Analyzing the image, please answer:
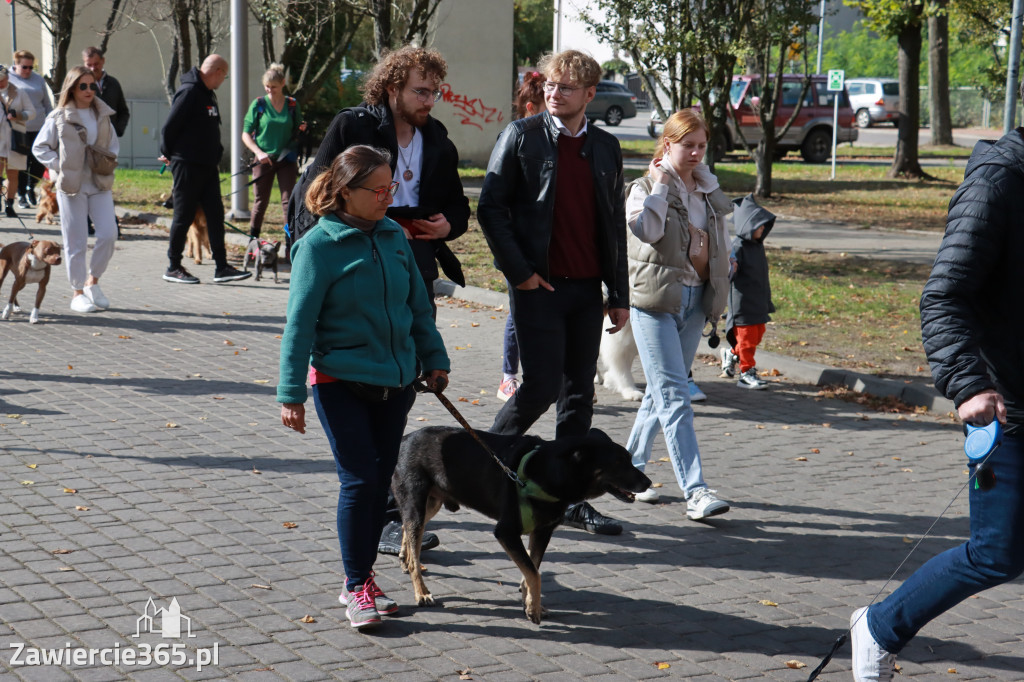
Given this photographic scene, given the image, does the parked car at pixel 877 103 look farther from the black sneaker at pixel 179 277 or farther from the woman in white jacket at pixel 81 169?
the woman in white jacket at pixel 81 169

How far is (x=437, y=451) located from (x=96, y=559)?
5.21 feet

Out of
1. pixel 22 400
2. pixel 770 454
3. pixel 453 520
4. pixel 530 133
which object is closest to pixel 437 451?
pixel 453 520

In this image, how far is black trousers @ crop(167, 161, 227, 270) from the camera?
12.6m

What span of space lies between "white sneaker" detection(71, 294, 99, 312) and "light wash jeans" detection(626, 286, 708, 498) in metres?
6.94

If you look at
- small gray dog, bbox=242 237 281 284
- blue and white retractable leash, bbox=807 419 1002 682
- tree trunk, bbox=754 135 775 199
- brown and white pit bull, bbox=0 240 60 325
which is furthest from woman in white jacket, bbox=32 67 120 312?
tree trunk, bbox=754 135 775 199

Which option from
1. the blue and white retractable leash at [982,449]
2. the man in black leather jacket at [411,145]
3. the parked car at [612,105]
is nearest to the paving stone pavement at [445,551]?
the blue and white retractable leash at [982,449]

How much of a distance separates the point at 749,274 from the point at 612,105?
149ft

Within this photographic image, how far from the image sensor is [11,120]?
16.9 meters

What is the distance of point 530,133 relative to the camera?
17.7 feet

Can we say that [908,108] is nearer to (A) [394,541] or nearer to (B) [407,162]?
(B) [407,162]

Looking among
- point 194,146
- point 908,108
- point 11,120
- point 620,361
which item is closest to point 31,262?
point 194,146

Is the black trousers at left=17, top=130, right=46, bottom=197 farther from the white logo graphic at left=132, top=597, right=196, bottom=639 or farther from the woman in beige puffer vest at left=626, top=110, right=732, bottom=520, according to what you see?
the white logo graphic at left=132, top=597, right=196, bottom=639

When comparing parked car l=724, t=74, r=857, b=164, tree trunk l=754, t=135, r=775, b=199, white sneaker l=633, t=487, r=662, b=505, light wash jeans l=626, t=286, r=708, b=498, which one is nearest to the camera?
light wash jeans l=626, t=286, r=708, b=498

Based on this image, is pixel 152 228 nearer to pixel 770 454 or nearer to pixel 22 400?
pixel 22 400
